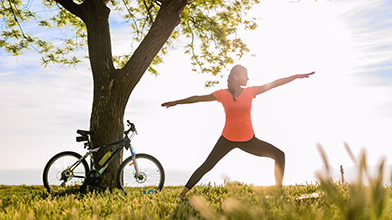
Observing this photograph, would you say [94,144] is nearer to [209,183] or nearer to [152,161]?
[152,161]

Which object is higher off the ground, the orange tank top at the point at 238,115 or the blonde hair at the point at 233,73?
the blonde hair at the point at 233,73

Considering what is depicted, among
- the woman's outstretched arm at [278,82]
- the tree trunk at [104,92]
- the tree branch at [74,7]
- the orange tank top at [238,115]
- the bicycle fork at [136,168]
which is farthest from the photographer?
the tree branch at [74,7]

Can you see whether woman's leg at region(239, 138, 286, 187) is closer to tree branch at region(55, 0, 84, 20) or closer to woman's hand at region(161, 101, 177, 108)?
woman's hand at region(161, 101, 177, 108)

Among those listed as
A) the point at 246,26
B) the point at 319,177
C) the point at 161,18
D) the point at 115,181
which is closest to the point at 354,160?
the point at 319,177

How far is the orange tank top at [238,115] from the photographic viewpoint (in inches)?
248

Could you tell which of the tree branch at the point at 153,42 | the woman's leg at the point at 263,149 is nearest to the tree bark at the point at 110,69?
the tree branch at the point at 153,42

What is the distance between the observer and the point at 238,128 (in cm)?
629

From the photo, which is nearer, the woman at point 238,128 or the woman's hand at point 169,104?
the woman at point 238,128

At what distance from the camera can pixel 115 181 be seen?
9688 mm

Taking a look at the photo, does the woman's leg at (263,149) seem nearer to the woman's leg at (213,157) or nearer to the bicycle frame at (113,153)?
the woman's leg at (213,157)

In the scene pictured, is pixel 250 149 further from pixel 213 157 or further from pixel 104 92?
pixel 104 92

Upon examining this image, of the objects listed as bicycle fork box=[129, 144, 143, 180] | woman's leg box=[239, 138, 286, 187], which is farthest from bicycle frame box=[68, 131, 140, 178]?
woman's leg box=[239, 138, 286, 187]

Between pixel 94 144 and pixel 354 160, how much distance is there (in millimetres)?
9152

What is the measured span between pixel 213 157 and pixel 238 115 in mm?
794
